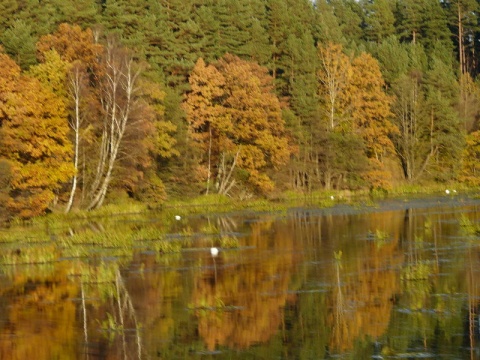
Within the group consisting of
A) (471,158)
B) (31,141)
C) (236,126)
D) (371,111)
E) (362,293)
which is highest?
(371,111)

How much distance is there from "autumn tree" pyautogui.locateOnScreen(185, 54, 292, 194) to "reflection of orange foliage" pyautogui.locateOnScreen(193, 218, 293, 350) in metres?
34.2

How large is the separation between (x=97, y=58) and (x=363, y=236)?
28.3 m

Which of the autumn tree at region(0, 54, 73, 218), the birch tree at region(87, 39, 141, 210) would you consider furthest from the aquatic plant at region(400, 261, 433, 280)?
the birch tree at region(87, 39, 141, 210)

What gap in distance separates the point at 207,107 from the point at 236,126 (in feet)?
8.57

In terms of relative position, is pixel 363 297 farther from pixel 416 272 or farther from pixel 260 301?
pixel 416 272

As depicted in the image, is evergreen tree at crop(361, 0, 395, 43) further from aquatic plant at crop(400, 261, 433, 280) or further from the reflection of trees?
aquatic plant at crop(400, 261, 433, 280)

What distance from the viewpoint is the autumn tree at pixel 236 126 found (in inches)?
2653

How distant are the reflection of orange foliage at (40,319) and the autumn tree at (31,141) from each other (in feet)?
59.8

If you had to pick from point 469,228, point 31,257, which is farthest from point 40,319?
point 469,228

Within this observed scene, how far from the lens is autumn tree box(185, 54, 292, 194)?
221 feet

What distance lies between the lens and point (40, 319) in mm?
21031

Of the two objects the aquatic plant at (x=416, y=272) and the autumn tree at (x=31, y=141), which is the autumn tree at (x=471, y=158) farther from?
the aquatic plant at (x=416, y=272)

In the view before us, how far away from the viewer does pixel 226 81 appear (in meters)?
69.2

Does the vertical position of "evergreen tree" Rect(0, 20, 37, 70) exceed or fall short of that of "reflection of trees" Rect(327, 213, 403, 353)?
it exceeds it
